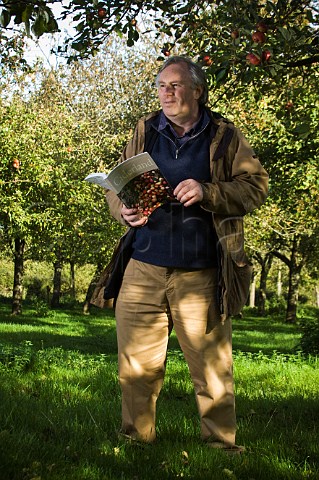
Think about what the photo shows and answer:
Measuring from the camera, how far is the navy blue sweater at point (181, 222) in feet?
11.7

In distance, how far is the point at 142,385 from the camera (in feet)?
12.2

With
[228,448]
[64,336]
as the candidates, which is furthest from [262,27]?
[64,336]

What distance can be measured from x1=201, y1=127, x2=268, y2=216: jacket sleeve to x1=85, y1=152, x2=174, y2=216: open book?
289 mm

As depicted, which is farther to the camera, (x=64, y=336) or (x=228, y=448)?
(x=64, y=336)

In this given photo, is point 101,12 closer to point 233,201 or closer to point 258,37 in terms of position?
point 258,37

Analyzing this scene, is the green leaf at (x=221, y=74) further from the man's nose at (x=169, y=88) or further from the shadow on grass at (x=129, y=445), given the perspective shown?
the shadow on grass at (x=129, y=445)

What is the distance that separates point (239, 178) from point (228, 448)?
1.47m

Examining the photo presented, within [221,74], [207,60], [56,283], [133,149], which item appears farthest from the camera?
[56,283]

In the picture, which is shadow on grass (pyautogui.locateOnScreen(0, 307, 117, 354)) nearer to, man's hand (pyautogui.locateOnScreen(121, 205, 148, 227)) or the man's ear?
man's hand (pyautogui.locateOnScreen(121, 205, 148, 227))

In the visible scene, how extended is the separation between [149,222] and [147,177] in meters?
0.34

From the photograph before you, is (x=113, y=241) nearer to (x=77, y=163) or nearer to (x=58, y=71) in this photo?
(x=77, y=163)

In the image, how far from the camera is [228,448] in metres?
3.60

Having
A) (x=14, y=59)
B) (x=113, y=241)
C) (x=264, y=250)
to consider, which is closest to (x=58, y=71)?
(x=113, y=241)

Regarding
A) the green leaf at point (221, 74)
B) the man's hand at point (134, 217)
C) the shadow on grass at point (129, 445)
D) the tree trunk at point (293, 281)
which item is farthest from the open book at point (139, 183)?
the tree trunk at point (293, 281)
